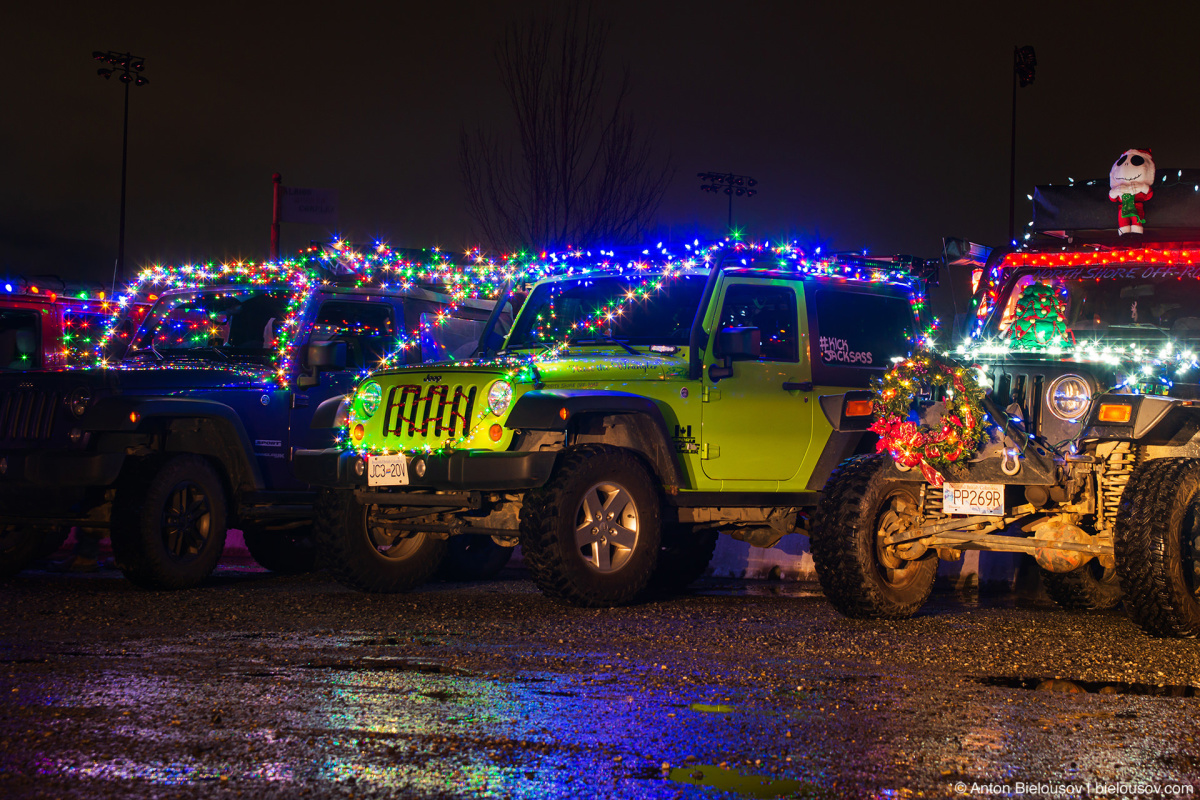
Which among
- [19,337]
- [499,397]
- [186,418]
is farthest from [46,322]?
[499,397]

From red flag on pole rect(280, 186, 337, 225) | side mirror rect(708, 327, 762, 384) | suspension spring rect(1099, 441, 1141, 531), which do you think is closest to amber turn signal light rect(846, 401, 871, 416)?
side mirror rect(708, 327, 762, 384)

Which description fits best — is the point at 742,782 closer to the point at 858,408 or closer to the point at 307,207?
the point at 858,408

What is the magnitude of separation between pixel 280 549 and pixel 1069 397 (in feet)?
21.9

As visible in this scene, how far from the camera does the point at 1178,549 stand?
6887 millimetres

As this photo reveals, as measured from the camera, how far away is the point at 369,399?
8930mm

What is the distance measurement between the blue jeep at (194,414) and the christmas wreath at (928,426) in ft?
13.0

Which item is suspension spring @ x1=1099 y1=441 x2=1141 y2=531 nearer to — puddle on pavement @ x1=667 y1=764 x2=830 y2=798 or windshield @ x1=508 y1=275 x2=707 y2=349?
windshield @ x1=508 y1=275 x2=707 y2=349

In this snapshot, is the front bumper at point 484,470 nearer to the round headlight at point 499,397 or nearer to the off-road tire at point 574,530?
the off-road tire at point 574,530

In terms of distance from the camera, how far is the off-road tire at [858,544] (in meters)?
7.68

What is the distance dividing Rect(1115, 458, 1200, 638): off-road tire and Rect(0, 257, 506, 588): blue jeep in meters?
A: 5.34

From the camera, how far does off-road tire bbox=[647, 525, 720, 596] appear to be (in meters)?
10.2

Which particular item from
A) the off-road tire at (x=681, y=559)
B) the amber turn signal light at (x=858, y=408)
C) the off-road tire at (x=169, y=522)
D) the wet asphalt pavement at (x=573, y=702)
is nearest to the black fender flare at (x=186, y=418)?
the off-road tire at (x=169, y=522)

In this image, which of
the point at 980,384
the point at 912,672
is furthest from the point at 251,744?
the point at 980,384

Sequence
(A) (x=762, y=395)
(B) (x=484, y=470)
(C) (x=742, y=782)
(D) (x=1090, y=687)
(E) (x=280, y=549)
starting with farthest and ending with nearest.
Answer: (E) (x=280, y=549)
(A) (x=762, y=395)
(B) (x=484, y=470)
(D) (x=1090, y=687)
(C) (x=742, y=782)
